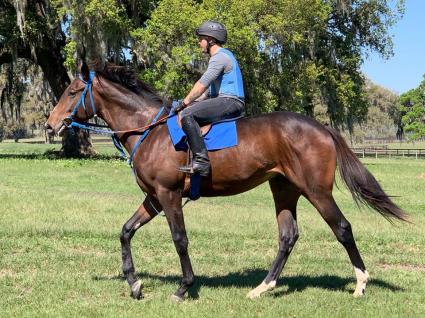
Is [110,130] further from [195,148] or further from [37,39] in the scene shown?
[37,39]

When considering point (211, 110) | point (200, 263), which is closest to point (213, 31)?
point (211, 110)

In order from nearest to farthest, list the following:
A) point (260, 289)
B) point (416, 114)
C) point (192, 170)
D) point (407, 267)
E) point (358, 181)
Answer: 1. point (192, 170)
2. point (260, 289)
3. point (358, 181)
4. point (407, 267)
5. point (416, 114)

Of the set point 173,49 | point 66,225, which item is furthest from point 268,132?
point 173,49

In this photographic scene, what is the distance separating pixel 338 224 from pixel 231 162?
4.40 ft

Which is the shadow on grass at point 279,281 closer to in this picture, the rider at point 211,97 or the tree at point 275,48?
the rider at point 211,97

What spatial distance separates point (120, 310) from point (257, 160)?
2105 millimetres

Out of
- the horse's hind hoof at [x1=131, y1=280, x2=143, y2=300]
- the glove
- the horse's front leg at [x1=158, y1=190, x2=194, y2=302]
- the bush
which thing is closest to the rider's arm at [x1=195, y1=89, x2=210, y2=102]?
the glove

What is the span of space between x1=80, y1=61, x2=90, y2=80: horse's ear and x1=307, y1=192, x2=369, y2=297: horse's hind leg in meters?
2.88

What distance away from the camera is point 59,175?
20.5 metres

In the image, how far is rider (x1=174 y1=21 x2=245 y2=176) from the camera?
5836 mm

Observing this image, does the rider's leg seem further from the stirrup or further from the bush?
the bush

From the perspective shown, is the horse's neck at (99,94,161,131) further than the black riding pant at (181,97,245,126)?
Yes

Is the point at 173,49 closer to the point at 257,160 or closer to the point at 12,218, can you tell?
the point at 12,218

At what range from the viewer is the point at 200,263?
25.2 ft
